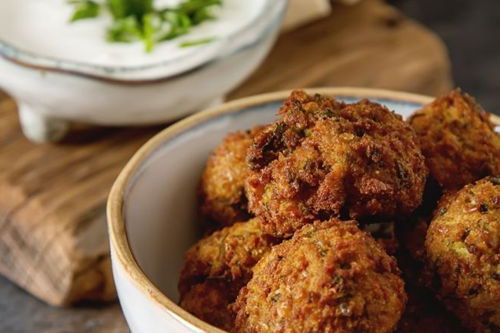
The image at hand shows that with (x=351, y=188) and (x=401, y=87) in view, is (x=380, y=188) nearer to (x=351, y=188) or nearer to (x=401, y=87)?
(x=351, y=188)

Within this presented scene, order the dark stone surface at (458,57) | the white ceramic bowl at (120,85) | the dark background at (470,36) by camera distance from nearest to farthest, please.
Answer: the dark stone surface at (458,57) → the white ceramic bowl at (120,85) → the dark background at (470,36)

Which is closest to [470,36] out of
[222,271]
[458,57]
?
[458,57]

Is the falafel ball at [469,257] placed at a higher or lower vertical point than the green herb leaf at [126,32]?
higher

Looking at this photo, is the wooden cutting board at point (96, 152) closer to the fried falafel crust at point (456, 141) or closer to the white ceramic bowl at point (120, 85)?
the white ceramic bowl at point (120, 85)

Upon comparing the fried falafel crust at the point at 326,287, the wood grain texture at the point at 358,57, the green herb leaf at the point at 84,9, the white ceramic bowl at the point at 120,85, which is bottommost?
the wood grain texture at the point at 358,57

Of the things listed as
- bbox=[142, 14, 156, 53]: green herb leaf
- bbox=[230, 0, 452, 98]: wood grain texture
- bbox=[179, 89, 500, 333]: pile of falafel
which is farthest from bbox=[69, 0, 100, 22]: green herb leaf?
bbox=[179, 89, 500, 333]: pile of falafel

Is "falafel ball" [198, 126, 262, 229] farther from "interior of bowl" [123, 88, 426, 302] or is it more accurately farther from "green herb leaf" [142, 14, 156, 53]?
"green herb leaf" [142, 14, 156, 53]

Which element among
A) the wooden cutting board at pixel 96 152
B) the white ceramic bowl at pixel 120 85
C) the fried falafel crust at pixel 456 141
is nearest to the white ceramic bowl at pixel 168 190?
the fried falafel crust at pixel 456 141
